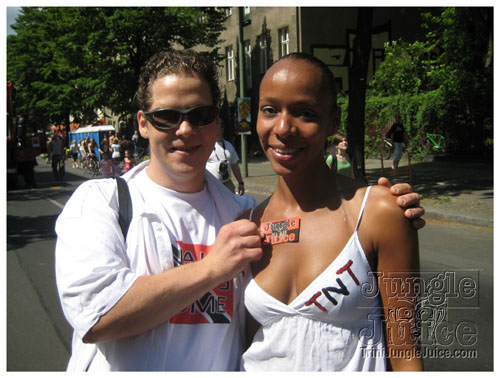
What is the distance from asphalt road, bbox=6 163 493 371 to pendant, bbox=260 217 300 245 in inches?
36.5

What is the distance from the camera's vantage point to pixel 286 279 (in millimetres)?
1751

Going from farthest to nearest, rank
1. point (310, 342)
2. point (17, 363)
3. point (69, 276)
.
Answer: point (17, 363) → point (310, 342) → point (69, 276)

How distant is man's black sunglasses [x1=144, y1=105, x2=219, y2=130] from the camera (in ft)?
6.21

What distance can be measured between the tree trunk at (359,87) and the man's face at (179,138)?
1007 centimetres

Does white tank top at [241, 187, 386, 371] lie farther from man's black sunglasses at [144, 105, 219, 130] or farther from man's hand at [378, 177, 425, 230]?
man's black sunglasses at [144, 105, 219, 130]

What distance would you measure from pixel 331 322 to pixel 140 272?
0.67 meters

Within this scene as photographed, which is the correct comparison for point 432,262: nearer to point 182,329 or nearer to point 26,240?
point 182,329

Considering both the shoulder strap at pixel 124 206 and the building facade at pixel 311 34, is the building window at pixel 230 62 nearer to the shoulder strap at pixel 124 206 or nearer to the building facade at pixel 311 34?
the building facade at pixel 311 34

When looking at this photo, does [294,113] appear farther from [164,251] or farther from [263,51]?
[263,51]

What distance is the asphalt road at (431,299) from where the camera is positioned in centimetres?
279

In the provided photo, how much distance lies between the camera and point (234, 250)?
167 centimetres
